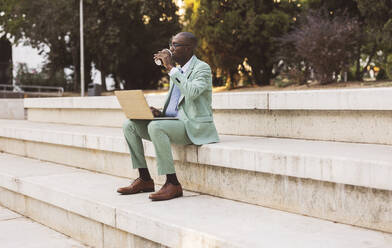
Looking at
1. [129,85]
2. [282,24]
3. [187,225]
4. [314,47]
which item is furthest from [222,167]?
[129,85]

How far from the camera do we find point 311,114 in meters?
5.41

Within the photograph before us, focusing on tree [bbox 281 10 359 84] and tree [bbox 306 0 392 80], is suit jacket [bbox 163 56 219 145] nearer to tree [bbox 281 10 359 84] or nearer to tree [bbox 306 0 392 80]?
tree [bbox 281 10 359 84]

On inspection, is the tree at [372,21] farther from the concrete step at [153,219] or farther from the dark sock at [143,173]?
the dark sock at [143,173]

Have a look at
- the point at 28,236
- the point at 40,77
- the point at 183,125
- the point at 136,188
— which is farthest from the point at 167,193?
the point at 40,77

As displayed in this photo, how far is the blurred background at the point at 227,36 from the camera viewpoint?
560 inches

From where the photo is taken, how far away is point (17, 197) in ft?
20.4

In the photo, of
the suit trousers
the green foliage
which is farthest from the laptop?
the green foliage

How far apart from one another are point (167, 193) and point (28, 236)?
5.06 feet

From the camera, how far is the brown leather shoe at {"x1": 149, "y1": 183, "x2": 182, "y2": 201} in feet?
15.0

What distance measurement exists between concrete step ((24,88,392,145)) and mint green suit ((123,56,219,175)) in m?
0.98

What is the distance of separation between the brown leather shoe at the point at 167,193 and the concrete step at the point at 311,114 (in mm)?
1556

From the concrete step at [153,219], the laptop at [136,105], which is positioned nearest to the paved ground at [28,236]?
the concrete step at [153,219]

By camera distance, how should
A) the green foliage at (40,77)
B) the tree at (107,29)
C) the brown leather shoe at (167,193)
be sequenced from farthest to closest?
1. the green foliage at (40,77)
2. the tree at (107,29)
3. the brown leather shoe at (167,193)

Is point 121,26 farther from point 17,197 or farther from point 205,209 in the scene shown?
point 205,209
